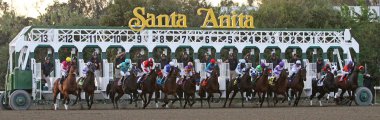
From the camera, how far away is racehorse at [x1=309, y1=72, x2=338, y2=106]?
141 ft

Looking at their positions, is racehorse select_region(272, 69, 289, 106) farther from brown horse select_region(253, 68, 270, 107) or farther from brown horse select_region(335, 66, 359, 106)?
brown horse select_region(335, 66, 359, 106)

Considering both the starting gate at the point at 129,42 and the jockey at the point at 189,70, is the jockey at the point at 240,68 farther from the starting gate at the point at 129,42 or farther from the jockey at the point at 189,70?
the jockey at the point at 189,70

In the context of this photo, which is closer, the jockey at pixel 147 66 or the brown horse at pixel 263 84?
the jockey at pixel 147 66

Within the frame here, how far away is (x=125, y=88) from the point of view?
40.9m

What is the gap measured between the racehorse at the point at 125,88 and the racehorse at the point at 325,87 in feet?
23.7

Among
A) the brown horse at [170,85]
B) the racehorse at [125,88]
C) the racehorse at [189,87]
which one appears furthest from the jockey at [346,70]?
the racehorse at [125,88]

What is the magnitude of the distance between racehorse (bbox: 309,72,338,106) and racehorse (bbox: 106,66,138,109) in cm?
723

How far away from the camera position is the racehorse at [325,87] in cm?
4309

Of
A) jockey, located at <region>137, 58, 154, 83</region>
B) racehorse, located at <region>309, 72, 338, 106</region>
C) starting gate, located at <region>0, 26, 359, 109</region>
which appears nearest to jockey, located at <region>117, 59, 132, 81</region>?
jockey, located at <region>137, 58, 154, 83</region>

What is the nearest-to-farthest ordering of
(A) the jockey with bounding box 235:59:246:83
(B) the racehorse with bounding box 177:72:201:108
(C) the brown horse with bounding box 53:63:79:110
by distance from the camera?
(C) the brown horse with bounding box 53:63:79:110, (B) the racehorse with bounding box 177:72:201:108, (A) the jockey with bounding box 235:59:246:83

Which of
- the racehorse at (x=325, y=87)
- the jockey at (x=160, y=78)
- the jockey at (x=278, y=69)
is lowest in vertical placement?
the racehorse at (x=325, y=87)

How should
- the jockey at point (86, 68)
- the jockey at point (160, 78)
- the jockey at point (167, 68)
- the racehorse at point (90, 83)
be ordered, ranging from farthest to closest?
the jockey at point (160, 78), the jockey at point (167, 68), the jockey at point (86, 68), the racehorse at point (90, 83)

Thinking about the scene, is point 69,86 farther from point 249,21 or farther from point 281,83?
point 249,21

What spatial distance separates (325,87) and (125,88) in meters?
7.89
